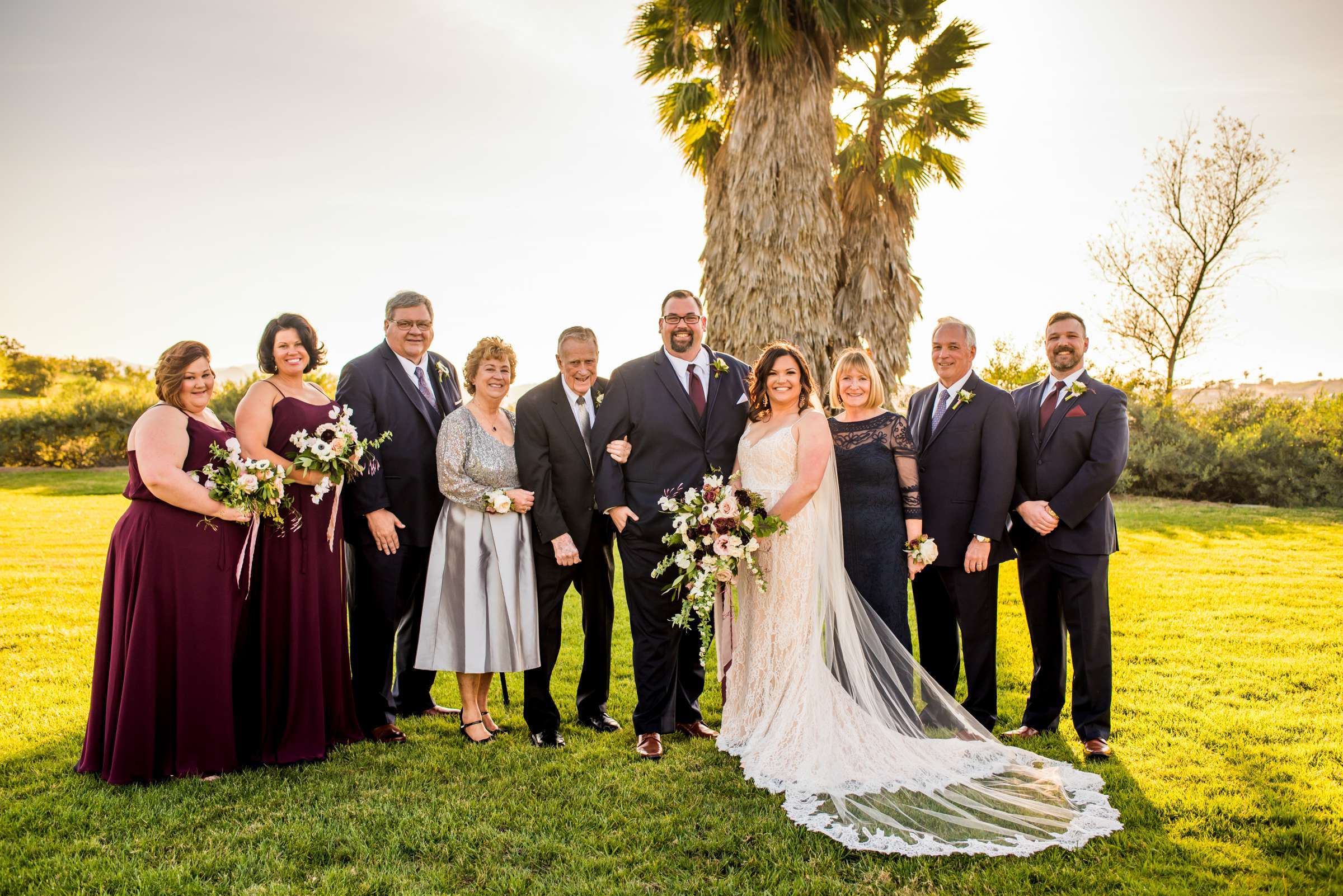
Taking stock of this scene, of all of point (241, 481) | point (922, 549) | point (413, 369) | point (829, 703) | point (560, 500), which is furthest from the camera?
point (413, 369)

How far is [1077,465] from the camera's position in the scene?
16.4 feet

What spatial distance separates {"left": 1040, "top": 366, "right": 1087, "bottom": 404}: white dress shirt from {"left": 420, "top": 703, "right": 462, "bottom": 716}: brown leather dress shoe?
179 inches

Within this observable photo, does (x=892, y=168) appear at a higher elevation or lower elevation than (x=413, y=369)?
higher

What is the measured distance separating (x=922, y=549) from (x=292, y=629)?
3.79m

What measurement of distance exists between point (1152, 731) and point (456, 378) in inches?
209

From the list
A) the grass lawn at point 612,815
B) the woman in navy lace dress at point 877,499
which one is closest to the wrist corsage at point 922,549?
the woman in navy lace dress at point 877,499

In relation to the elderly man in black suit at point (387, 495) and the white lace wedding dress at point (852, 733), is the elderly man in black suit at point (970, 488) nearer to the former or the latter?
the white lace wedding dress at point (852, 733)

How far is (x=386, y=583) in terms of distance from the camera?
518 centimetres

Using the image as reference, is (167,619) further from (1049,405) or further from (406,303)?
(1049,405)

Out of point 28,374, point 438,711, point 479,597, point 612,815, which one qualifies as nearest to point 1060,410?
point 612,815

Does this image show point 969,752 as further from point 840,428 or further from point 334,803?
point 334,803

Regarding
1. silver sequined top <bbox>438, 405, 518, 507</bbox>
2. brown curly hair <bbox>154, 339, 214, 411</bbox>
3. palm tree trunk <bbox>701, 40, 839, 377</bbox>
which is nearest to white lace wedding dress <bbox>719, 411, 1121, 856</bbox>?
silver sequined top <bbox>438, 405, 518, 507</bbox>

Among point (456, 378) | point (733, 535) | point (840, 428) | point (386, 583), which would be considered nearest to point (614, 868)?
point (733, 535)

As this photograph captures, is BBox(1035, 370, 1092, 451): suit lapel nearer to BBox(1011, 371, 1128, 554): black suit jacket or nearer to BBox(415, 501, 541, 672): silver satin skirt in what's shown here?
BBox(1011, 371, 1128, 554): black suit jacket
